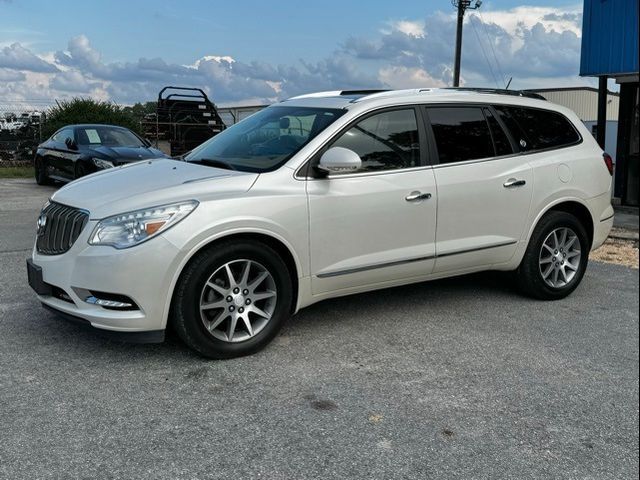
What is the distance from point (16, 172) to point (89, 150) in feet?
29.2

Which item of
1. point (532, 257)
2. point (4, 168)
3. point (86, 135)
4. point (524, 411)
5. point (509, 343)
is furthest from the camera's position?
point (4, 168)

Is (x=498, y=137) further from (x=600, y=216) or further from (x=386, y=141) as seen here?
(x=600, y=216)

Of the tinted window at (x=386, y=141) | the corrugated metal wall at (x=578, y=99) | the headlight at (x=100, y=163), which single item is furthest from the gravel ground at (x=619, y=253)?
the corrugated metal wall at (x=578, y=99)

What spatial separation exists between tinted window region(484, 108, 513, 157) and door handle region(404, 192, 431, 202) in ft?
3.00

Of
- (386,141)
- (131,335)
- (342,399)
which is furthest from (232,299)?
(386,141)

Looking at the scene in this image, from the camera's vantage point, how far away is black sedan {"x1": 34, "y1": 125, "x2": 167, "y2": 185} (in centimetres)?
1259

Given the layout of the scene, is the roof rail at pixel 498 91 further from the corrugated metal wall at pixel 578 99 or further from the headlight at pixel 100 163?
the corrugated metal wall at pixel 578 99

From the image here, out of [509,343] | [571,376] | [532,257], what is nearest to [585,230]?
[532,257]

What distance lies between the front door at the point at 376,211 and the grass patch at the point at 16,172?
17754 mm

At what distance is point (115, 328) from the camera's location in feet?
12.8

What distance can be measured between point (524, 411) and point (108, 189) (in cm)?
293

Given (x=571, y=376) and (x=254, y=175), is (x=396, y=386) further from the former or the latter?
(x=254, y=175)

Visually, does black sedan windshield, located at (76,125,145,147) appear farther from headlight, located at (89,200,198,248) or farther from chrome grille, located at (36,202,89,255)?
headlight, located at (89,200,198,248)

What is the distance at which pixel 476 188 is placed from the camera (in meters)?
5.06
